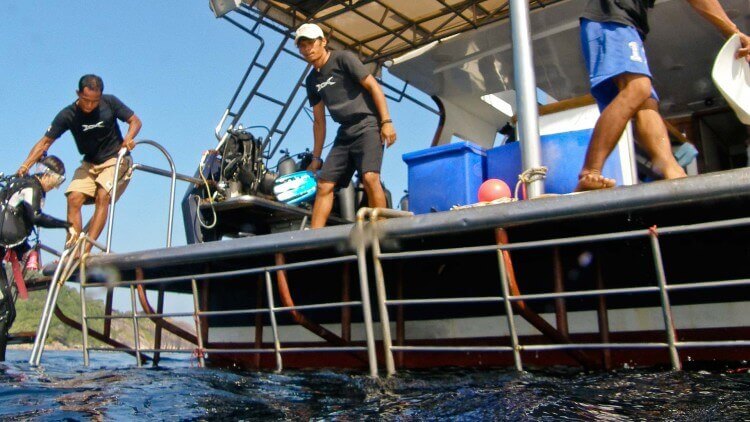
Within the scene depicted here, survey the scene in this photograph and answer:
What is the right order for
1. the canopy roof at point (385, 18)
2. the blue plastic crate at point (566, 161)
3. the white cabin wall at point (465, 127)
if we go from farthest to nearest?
the canopy roof at point (385, 18), the white cabin wall at point (465, 127), the blue plastic crate at point (566, 161)

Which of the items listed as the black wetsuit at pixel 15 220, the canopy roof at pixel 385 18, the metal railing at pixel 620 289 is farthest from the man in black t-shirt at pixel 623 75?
the black wetsuit at pixel 15 220

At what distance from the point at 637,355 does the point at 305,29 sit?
2.73m

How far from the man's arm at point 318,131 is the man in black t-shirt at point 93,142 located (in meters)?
1.50

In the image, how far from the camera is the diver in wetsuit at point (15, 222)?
4.92 m

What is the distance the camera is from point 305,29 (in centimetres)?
449

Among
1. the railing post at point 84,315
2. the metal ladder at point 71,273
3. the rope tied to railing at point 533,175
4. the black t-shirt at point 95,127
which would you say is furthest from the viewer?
the black t-shirt at point 95,127

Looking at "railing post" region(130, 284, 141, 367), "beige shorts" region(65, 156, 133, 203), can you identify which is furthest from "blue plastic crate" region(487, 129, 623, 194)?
"beige shorts" region(65, 156, 133, 203)

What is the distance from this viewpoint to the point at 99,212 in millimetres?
5633

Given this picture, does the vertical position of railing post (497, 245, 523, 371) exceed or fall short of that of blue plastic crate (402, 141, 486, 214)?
it falls short

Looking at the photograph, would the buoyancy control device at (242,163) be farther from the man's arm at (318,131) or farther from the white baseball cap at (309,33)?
the white baseball cap at (309,33)

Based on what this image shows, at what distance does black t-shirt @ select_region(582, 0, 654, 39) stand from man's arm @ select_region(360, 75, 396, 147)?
136 cm

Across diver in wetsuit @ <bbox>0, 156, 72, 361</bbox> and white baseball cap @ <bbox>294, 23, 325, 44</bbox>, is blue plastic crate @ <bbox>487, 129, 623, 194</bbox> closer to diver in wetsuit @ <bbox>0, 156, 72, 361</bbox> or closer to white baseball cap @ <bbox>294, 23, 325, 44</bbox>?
white baseball cap @ <bbox>294, 23, 325, 44</bbox>

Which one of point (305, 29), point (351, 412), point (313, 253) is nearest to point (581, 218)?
point (351, 412)

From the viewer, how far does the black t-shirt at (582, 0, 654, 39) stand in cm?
338
